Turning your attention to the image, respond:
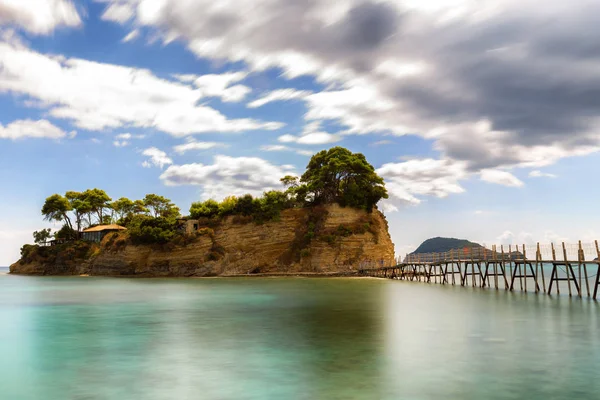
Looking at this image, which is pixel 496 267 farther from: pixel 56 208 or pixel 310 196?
pixel 56 208

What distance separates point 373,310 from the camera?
24.4 meters

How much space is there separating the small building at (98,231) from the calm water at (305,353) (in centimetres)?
5298


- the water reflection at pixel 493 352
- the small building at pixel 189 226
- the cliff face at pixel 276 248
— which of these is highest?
the small building at pixel 189 226

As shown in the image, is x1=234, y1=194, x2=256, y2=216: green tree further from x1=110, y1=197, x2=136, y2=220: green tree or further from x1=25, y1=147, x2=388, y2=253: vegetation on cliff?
x1=110, y1=197, x2=136, y2=220: green tree

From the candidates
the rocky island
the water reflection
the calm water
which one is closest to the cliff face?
the rocky island

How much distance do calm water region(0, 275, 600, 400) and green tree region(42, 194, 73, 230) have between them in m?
63.1

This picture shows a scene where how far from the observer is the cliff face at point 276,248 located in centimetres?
6081

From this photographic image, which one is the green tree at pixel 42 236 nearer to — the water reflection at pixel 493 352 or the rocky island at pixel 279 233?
the rocky island at pixel 279 233

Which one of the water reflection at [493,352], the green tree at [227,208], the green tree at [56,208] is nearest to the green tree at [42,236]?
the green tree at [56,208]

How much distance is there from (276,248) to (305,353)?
50.9m

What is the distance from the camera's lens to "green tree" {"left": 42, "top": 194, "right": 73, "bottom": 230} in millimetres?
82750

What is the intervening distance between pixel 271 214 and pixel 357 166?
45.1ft

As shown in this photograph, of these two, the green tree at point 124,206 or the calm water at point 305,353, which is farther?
the green tree at point 124,206

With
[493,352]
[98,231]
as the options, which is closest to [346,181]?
[98,231]
